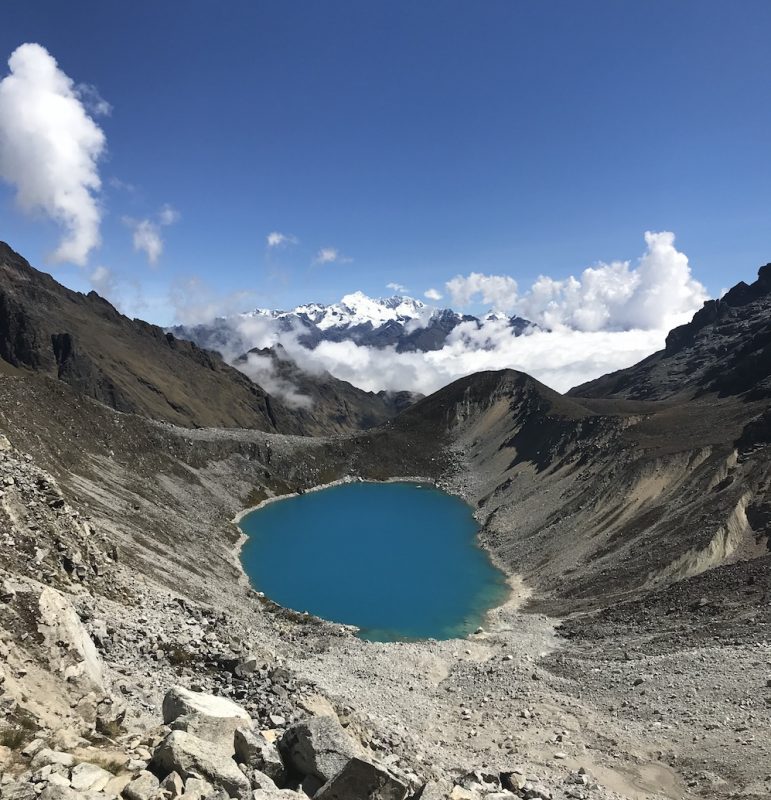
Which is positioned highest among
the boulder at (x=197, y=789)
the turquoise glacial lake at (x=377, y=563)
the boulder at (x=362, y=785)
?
the turquoise glacial lake at (x=377, y=563)

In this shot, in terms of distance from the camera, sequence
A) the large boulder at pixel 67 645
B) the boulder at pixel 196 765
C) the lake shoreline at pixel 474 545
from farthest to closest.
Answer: the lake shoreline at pixel 474 545
the large boulder at pixel 67 645
the boulder at pixel 196 765

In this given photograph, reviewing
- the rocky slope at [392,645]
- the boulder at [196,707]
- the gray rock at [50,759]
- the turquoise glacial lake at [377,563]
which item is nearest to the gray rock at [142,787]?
the rocky slope at [392,645]

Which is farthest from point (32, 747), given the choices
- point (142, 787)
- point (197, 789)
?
point (197, 789)

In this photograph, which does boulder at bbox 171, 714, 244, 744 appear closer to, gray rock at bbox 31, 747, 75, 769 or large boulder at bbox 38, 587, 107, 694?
gray rock at bbox 31, 747, 75, 769

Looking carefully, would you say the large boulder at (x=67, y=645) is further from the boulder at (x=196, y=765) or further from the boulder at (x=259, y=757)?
the boulder at (x=196, y=765)

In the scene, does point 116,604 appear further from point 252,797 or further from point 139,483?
point 139,483

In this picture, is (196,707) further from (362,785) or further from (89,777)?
(362,785)
